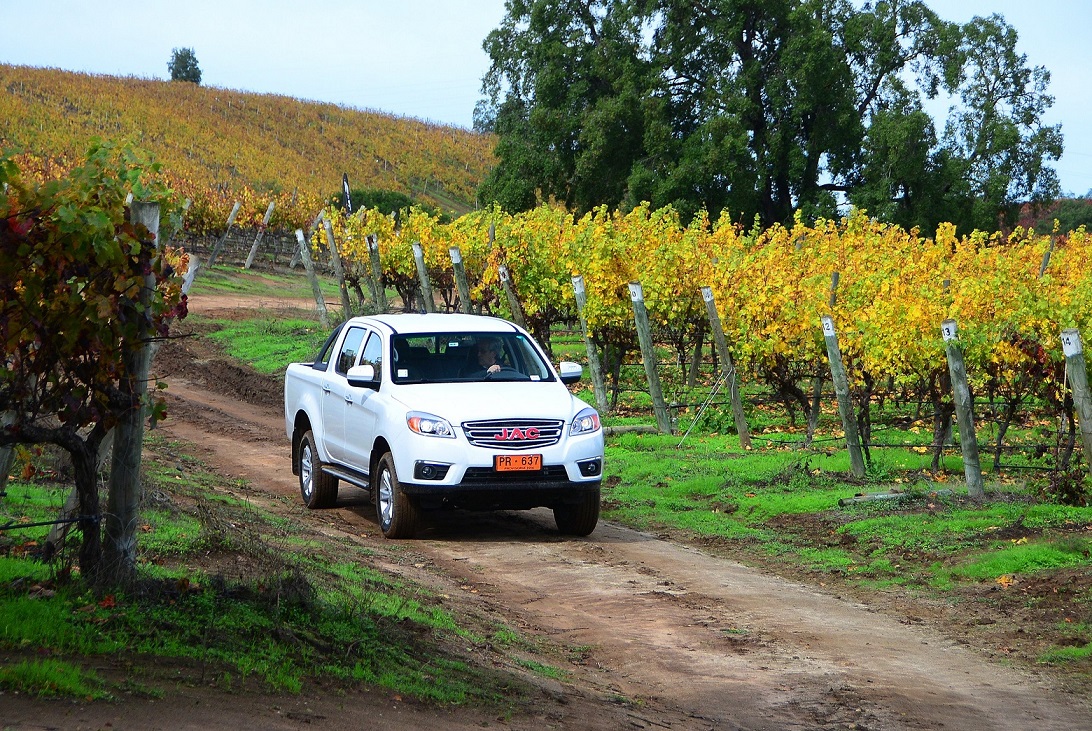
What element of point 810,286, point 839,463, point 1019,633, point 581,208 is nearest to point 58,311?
point 1019,633

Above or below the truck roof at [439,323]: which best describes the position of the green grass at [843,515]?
below

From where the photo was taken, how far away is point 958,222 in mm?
47281

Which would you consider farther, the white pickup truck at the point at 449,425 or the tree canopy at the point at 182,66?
the tree canopy at the point at 182,66

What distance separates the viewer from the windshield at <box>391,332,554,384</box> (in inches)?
471

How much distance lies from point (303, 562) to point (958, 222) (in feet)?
140

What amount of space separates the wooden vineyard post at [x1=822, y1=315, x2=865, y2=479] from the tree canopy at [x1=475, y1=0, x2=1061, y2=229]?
101ft

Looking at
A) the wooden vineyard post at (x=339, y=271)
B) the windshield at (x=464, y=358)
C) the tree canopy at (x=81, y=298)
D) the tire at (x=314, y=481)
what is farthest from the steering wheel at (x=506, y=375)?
the wooden vineyard post at (x=339, y=271)

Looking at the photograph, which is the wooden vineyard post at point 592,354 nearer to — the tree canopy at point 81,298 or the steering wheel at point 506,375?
the steering wheel at point 506,375

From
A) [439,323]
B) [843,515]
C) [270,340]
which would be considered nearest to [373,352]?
[439,323]

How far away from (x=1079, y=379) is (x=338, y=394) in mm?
6735

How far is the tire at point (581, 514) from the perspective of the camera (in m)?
11.4

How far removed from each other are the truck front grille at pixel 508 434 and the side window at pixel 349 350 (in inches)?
85.3

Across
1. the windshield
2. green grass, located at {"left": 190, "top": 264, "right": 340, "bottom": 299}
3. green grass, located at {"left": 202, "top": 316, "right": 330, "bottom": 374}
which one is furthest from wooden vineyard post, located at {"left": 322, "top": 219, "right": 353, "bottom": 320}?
the windshield

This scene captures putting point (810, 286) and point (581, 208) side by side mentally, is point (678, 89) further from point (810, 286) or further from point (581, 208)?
point (810, 286)
